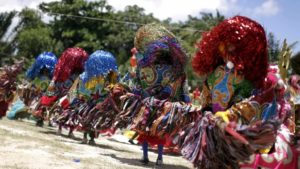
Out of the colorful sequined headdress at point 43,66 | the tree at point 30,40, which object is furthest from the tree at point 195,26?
the colorful sequined headdress at point 43,66

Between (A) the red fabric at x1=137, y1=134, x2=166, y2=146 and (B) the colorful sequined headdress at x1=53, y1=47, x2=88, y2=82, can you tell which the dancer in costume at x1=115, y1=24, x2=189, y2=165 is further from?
(B) the colorful sequined headdress at x1=53, y1=47, x2=88, y2=82

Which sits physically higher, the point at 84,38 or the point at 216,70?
the point at 84,38

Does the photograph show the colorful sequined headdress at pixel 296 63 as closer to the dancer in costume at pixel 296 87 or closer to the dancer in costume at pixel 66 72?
the dancer in costume at pixel 296 87

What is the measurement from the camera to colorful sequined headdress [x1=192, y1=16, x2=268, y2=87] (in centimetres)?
520

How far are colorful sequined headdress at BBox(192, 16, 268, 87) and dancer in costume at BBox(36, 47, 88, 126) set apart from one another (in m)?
6.60

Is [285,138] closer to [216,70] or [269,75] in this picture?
[269,75]

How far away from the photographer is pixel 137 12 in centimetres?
4162

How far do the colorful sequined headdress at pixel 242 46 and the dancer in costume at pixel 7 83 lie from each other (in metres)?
7.91

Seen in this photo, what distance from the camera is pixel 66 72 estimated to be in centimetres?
1171

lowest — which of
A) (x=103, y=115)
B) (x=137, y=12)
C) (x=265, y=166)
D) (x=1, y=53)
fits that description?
(x=265, y=166)

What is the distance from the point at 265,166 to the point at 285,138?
1.07 ft

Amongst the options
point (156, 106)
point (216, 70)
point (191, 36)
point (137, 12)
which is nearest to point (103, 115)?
point (156, 106)

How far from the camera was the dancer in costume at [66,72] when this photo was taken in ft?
38.4

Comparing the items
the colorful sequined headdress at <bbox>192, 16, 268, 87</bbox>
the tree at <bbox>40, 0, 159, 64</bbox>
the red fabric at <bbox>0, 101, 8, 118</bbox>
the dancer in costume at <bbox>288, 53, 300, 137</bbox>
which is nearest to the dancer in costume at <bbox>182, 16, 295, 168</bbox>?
the colorful sequined headdress at <bbox>192, 16, 268, 87</bbox>
